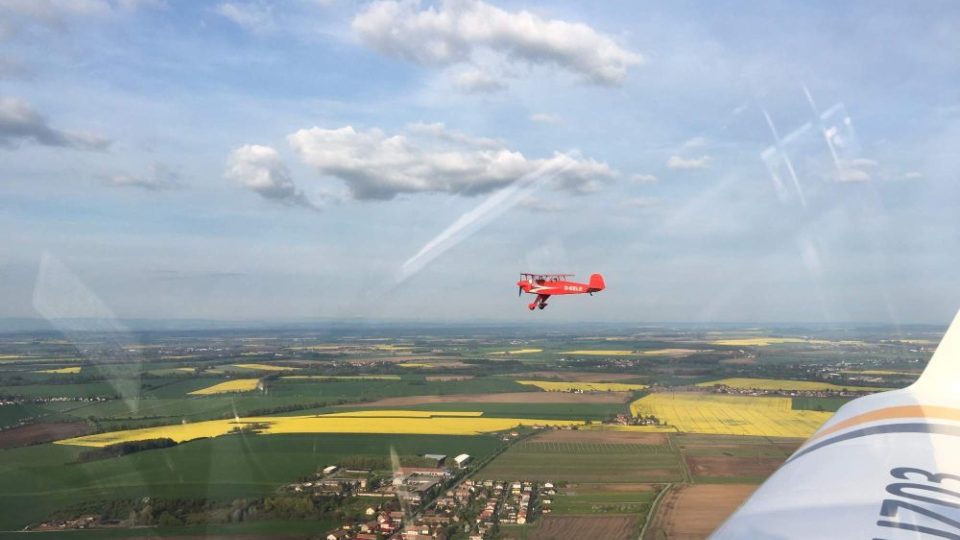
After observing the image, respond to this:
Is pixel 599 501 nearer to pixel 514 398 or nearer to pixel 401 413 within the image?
Result: pixel 401 413

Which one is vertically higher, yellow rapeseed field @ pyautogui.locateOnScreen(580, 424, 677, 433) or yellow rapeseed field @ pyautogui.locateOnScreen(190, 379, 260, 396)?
yellow rapeseed field @ pyautogui.locateOnScreen(190, 379, 260, 396)

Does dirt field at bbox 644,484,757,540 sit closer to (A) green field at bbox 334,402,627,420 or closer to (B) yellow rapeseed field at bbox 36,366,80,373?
(A) green field at bbox 334,402,627,420

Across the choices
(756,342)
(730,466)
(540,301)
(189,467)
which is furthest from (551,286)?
(756,342)

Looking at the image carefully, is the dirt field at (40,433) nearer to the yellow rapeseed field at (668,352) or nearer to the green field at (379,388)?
the green field at (379,388)

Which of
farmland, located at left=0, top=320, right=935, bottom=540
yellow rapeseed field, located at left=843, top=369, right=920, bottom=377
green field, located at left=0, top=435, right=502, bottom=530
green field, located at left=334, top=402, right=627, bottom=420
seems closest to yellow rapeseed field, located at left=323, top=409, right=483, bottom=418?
farmland, located at left=0, top=320, right=935, bottom=540

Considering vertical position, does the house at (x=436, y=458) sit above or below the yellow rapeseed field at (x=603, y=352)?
below

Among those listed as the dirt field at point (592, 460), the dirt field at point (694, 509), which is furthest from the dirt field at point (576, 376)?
the dirt field at point (694, 509)

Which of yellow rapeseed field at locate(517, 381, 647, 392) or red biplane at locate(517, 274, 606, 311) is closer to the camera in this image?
red biplane at locate(517, 274, 606, 311)

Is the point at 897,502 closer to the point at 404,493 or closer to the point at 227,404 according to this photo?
the point at 404,493
